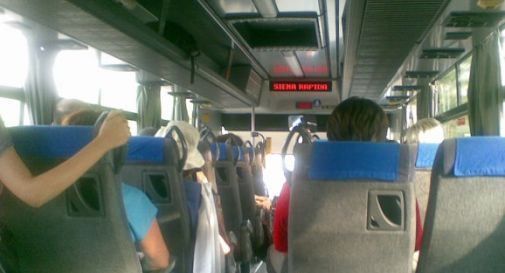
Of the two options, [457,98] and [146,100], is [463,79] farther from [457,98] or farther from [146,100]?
[146,100]

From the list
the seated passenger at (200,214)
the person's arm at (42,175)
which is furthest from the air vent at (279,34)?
the person's arm at (42,175)

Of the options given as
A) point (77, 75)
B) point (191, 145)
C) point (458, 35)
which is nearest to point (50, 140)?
point (191, 145)

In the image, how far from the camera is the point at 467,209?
1.93m

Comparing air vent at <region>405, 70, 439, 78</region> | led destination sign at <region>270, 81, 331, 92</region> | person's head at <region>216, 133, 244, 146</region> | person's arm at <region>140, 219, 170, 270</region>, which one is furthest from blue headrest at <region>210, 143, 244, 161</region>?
led destination sign at <region>270, 81, 331, 92</region>

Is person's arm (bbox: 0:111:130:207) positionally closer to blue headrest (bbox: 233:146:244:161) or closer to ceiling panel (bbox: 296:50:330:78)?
blue headrest (bbox: 233:146:244:161)

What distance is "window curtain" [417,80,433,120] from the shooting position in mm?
6973

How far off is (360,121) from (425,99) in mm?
5315

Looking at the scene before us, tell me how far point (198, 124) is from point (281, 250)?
6.61 metres

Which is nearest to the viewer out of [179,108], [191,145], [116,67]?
[191,145]

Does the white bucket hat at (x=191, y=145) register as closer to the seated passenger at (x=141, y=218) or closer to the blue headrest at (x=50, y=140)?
the seated passenger at (x=141, y=218)

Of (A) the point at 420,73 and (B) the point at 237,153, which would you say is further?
(A) the point at 420,73

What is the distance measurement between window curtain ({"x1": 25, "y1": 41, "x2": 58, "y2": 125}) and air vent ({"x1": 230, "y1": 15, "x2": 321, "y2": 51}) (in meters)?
2.53

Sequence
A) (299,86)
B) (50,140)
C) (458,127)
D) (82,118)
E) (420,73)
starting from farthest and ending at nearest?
1. (299,86)
2. (420,73)
3. (458,127)
4. (82,118)
5. (50,140)

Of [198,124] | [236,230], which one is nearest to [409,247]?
[236,230]
